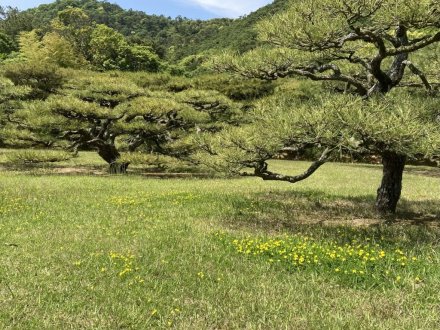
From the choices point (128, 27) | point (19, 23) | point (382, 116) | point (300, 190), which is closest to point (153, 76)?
point (300, 190)

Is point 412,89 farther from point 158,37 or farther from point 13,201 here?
point 158,37

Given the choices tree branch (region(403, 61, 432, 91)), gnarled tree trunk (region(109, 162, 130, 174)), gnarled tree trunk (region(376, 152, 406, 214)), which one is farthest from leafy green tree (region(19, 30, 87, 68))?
tree branch (region(403, 61, 432, 91))

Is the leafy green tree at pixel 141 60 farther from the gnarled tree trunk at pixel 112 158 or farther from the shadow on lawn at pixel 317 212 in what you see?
the shadow on lawn at pixel 317 212

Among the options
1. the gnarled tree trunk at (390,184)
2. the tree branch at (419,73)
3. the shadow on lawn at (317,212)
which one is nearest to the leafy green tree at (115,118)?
the shadow on lawn at (317,212)

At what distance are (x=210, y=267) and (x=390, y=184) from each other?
5.10 m

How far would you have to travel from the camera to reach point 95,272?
5.10 meters

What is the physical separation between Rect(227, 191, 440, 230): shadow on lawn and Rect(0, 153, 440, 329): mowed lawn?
44mm

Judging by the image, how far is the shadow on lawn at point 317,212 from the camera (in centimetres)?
822

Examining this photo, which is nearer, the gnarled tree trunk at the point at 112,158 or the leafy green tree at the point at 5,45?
the gnarled tree trunk at the point at 112,158

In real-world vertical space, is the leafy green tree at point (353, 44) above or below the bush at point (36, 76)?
below

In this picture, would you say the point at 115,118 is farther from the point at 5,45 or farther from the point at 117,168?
the point at 5,45

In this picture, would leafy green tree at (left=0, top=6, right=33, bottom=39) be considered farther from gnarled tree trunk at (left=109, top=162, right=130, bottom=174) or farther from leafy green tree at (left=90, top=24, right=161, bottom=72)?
gnarled tree trunk at (left=109, top=162, right=130, bottom=174)

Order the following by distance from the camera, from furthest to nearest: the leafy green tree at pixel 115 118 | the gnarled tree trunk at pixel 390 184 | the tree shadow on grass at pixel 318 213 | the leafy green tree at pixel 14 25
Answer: the leafy green tree at pixel 14 25 → the leafy green tree at pixel 115 118 → the gnarled tree trunk at pixel 390 184 → the tree shadow on grass at pixel 318 213

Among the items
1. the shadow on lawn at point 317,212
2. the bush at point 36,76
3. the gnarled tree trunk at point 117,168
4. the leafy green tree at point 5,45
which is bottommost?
the gnarled tree trunk at point 117,168
